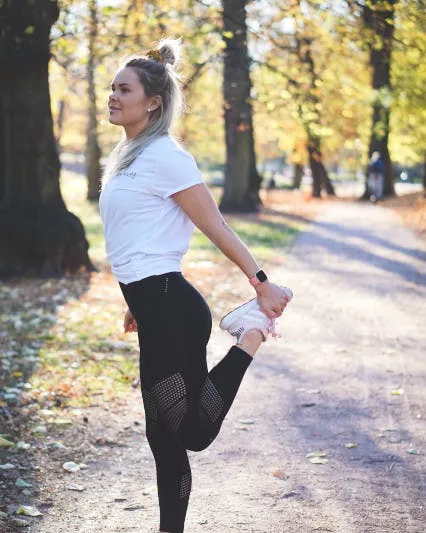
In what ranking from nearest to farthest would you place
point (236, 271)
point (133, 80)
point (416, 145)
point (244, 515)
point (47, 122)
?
point (133, 80)
point (244, 515)
point (47, 122)
point (236, 271)
point (416, 145)

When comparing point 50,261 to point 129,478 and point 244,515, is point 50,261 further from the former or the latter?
point 244,515

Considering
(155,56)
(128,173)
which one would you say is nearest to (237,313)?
(128,173)

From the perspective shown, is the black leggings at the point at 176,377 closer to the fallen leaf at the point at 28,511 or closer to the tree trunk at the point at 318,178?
the fallen leaf at the point at 28,511

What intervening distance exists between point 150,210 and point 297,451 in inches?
96.6

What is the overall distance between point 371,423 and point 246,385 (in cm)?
144

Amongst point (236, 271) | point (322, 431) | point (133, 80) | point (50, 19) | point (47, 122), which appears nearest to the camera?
point (133, 80)

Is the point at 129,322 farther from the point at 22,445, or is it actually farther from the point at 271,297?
the point at 22,445

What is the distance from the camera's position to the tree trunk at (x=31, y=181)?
12156 millimetres

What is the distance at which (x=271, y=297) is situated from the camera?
3.55 m

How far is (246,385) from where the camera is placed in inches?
277

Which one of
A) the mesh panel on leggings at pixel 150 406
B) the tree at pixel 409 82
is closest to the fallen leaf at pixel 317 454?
the mesh panel on leggings at pixel 150 406

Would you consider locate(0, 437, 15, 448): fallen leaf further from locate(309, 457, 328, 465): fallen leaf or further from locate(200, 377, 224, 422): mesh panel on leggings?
locate(200, 377, 224, 422): mesh panel on leggings

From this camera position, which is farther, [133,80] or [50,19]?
[50,19]

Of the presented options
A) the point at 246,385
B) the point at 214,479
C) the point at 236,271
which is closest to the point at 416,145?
the point at 236,271
